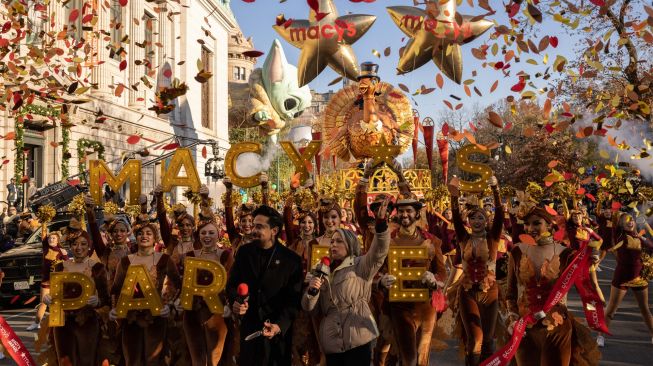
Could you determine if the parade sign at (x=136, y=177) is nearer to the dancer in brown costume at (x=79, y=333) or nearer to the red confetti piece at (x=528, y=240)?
the dancer in brown costume at (x=79, y=333)

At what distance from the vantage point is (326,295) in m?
5.28

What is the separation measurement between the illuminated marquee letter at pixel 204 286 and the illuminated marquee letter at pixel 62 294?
0.92 metres

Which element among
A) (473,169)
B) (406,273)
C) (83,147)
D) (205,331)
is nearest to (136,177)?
(205,331)

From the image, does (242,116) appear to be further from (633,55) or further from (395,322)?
(395,322)

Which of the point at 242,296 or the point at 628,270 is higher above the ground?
the point at 242,296

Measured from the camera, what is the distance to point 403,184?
26.2 ft

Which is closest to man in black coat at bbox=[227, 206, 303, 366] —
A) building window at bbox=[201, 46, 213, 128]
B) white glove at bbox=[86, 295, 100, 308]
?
white glove at bbox=[86, 295, 100, 308]

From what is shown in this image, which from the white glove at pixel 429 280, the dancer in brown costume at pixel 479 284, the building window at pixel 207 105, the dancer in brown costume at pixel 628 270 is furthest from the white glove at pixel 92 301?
the building window at pixel 207 105

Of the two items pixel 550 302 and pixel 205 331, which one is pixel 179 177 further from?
pixel 550 302

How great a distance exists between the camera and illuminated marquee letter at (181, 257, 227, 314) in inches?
262

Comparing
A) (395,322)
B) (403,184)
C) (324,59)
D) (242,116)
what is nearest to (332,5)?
(324,59)

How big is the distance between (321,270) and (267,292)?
53 cm

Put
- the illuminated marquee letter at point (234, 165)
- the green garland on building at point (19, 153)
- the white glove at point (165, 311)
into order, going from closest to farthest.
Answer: the white glove at point (165, 311) → the illuminated marquee letter at point (234, 165) → the green garland on building at point (19, 153)

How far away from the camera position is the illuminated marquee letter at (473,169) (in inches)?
319
